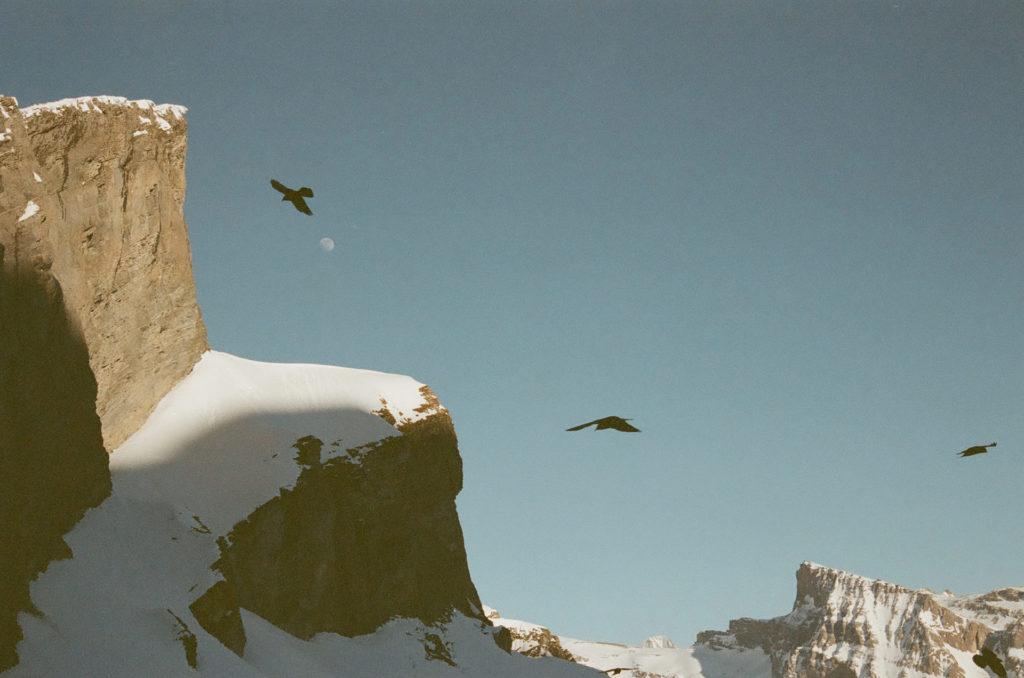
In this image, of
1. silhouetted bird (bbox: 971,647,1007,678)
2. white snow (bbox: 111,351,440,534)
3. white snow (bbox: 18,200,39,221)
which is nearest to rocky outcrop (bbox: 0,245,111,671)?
white snow (bbox: 18,200,39,221)

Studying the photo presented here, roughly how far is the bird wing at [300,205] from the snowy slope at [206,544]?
16442 mm

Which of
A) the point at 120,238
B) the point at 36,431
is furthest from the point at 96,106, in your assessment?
the point at 36,431

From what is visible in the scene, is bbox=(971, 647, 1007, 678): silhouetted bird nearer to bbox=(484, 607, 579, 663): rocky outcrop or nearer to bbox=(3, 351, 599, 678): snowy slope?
bbox=(3, 351, 599, 678): snowy slope

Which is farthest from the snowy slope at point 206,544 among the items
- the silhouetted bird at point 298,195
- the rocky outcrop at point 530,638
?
the rocky outcrop at point 530,638

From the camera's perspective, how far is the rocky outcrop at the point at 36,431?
29203mm

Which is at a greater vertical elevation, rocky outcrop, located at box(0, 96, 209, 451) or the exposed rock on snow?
rocky outcrop, located at box(0, 96, 209, 451)

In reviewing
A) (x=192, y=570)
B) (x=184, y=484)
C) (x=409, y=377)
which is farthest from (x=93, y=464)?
(x=409, y=377)

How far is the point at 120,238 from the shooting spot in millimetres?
50531

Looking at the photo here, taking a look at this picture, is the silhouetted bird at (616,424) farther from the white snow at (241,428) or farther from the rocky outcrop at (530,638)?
the rocky outcrop at (530,638)

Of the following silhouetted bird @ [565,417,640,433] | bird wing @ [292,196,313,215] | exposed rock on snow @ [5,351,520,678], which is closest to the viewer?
silhouetted bird @ [565,417,640,433]

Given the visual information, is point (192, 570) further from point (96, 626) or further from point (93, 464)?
point (96, 626)

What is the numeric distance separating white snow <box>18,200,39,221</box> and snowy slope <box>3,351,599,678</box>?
12407mm

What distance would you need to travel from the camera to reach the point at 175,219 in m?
57.1

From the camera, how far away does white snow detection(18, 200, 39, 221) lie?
3258 centimetres
